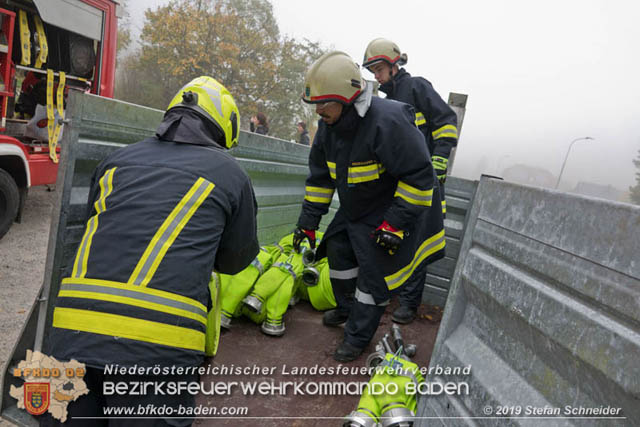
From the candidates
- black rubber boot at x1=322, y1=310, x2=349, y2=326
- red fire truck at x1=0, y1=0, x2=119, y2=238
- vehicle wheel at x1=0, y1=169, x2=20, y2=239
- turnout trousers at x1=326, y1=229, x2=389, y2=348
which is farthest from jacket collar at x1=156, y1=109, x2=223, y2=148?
vehicle wheel at x1=0, y1=169, x2=20, y2=239

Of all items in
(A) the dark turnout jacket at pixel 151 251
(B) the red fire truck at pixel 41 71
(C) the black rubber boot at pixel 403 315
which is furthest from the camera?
(B) the red fire truck at pixel 41 71

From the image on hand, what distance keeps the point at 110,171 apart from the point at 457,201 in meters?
3.25

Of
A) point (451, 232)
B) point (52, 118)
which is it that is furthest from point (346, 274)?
point (52, 118)

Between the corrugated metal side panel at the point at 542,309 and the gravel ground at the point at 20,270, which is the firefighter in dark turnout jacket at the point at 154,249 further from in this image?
the gravel ground at the point at 20,270

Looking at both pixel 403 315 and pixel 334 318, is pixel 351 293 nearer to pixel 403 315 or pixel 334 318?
pixel 334 318

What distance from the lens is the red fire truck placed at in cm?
469

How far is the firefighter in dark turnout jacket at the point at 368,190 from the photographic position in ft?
8.43

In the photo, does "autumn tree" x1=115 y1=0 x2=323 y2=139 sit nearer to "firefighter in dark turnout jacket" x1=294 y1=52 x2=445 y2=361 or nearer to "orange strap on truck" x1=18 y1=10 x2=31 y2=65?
"orange strap on truck" x1=18 y1=10 x2=31 y2=65

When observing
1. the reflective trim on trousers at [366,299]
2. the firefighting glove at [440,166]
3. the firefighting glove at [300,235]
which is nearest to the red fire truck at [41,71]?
the firefighting glove at [300,235]

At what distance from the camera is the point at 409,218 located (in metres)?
2.61

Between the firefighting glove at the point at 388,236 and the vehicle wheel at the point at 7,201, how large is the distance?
13.3 ft

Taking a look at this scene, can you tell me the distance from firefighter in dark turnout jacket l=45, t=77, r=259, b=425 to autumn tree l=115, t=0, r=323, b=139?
23.8m

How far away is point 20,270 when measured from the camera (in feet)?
12.6

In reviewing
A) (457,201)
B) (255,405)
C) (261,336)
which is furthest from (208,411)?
(457,201)
